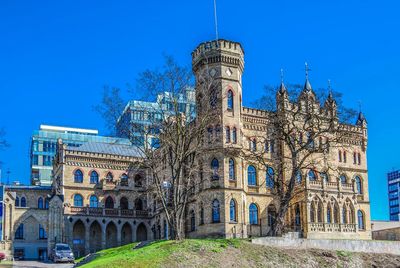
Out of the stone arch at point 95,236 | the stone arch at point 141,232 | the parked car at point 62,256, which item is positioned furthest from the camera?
the stone arch at point 141,232

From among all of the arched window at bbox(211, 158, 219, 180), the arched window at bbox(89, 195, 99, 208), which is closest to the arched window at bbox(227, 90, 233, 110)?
the arched window at bbox(211, 158, 219, 180)

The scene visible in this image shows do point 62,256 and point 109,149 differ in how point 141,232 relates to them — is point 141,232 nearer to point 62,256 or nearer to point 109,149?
point 109,149

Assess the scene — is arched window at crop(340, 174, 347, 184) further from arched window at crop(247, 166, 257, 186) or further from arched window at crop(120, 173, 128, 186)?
arched window at crop(120, 173, 128, 186)

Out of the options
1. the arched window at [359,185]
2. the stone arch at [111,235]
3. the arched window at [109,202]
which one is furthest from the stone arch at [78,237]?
the arched window at [359,185]

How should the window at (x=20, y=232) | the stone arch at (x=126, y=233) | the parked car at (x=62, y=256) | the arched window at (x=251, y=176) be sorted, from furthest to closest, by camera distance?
the stone arch at (x=126, y=233)
the window at (x=20, y=232)
the arched window at (x=251, y=176)
the parked car at (x=62, y=256)

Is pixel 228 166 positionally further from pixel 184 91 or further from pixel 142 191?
pixel 142 191

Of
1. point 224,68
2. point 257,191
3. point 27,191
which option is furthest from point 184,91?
point 27,191

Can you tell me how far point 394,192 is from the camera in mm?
183750

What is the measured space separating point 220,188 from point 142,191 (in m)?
21.3

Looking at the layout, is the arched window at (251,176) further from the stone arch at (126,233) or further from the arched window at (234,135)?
the stone arch at (126,233)

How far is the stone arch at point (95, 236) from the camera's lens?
2840 inches

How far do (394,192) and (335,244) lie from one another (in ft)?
467

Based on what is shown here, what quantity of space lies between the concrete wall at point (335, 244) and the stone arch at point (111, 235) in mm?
30713

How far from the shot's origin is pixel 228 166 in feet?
189
